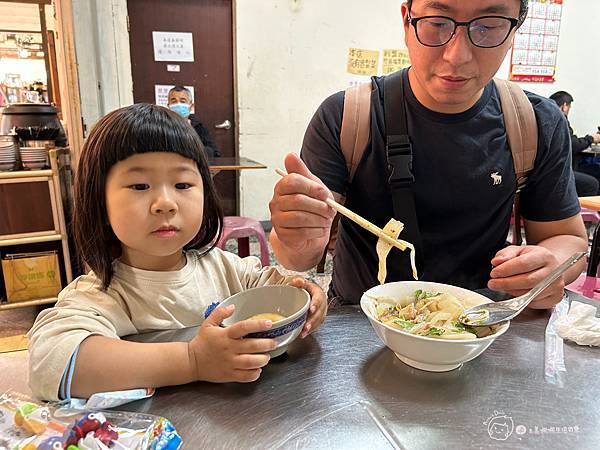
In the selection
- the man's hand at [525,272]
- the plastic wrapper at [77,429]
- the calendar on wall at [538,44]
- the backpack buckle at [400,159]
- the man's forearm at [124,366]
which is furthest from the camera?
the calendar on wall at [538,44]

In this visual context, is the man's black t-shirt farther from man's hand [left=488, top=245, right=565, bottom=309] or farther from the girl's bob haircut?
the girl's bob haircut

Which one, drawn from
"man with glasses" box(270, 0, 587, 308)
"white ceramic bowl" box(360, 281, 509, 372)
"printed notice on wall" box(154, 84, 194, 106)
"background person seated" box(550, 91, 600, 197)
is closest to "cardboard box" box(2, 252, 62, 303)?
"printed notice on wall" box(154, 84, 194, 106)

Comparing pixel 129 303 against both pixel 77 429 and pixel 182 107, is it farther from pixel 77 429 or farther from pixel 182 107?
pixel 182 107

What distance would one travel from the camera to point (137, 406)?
70 centimetres

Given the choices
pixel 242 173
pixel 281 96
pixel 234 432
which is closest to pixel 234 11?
pixel 281 96

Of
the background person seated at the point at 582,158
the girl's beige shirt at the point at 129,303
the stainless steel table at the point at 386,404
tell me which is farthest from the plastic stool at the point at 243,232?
the background person seated at the point at 582,158

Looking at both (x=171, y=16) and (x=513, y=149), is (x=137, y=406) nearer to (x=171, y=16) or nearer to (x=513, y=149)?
(x=513, y=149)

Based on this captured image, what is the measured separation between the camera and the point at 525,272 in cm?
100

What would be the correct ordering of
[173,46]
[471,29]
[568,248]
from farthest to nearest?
[173,46]
[568,248]
[471,29]

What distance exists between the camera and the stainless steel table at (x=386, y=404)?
0.64 metres

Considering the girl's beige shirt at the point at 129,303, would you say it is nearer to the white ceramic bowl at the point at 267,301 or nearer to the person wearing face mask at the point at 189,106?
the white ceramic bowl at the point at 267,301

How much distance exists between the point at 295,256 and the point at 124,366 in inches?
20.0

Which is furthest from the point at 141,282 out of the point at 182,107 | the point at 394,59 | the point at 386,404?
the point at 394,59

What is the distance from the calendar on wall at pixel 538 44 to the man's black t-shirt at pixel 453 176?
16.8 ft
